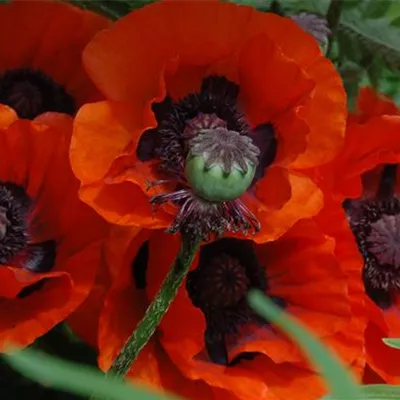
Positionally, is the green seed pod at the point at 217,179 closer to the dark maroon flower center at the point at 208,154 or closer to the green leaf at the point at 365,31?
the dark maroon flower center at the point at 208,154

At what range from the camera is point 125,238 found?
0.43 meters

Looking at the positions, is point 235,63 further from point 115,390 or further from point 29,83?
point 115,390

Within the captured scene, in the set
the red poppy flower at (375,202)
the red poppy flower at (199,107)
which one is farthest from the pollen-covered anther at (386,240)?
the red poppy flower at (199,107)

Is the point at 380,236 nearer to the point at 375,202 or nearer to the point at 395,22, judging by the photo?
the point at 375,202

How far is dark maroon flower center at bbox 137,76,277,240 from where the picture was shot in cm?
35

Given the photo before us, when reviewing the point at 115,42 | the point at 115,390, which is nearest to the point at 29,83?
the point at 115,42

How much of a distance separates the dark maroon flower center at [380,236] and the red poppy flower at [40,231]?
170mm

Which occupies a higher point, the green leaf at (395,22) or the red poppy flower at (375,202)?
the green leaf at (395,22)

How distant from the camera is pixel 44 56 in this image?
531 millimetres

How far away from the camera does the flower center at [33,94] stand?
0.52 meters

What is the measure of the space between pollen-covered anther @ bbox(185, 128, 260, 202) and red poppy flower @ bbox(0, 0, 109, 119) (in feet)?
0.51

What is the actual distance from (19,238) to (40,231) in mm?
19

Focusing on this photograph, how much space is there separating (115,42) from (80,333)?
14cm

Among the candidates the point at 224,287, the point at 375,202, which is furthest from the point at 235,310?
the point at 375,202
